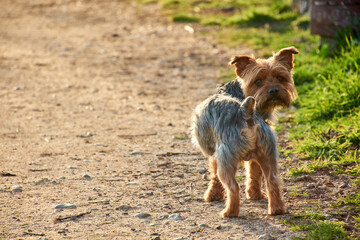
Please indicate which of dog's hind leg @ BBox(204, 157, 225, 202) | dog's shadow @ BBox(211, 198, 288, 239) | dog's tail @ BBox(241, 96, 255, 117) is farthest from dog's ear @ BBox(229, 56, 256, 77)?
dog's shadow @ BBox(211, 198, 288, 239)

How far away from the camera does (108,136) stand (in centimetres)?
774

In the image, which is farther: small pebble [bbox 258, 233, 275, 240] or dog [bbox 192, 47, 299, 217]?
dog [bbox 192, 47, 299, 217]

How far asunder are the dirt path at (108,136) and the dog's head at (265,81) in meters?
1.07

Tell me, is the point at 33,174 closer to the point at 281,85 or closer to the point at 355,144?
the point at 281,85

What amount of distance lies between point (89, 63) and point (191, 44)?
2736mm

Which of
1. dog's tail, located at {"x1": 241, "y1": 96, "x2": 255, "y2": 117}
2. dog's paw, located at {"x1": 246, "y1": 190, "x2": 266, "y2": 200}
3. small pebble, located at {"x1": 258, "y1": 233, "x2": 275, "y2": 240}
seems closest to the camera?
small pebble, located at {"x1": 258, "y1": 233, "x2": 275, "y2": 240}

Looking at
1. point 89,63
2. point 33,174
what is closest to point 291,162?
point 33,174

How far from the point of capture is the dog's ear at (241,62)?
5.51 meters

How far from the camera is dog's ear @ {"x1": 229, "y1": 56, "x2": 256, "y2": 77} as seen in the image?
217 inches

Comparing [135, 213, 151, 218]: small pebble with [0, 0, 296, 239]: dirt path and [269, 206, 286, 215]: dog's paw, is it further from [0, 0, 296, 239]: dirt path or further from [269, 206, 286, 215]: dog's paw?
[269, 206, 286, 215]: dog's paw

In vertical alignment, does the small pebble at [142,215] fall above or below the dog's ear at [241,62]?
below

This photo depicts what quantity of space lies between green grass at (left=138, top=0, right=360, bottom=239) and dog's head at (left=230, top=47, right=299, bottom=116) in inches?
39.4

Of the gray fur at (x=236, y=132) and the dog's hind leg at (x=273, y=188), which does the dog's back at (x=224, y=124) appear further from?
the dog's hind leg at (x=273, y=188)

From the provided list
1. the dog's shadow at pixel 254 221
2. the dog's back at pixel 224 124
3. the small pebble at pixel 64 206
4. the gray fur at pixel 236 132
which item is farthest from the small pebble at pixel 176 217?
the small pebble at pixel 64 206
